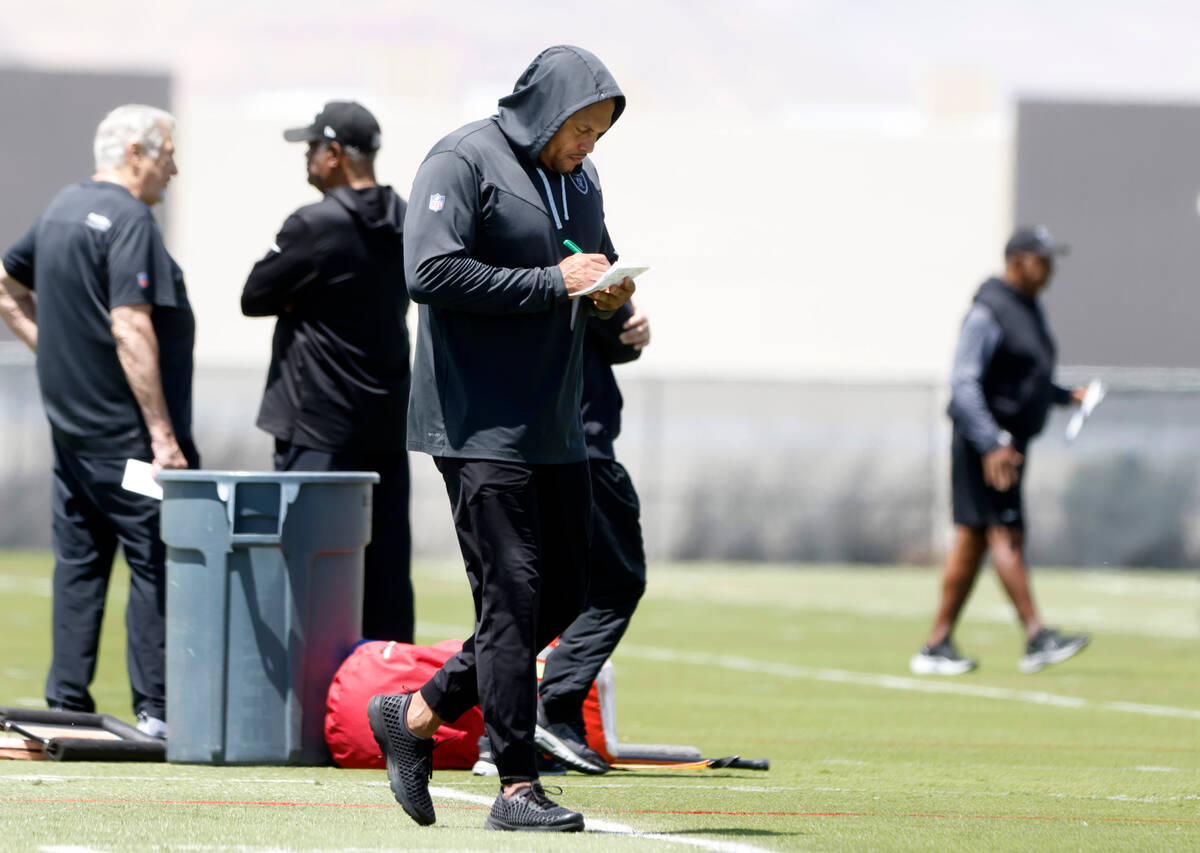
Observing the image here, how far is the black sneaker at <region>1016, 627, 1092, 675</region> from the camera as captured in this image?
481 inches

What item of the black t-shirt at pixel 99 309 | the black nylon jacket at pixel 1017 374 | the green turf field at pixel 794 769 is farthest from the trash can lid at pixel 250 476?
the black nylon jacket at pixel 1017 374

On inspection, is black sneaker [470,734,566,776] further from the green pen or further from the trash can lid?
the green pen

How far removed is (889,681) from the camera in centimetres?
1198

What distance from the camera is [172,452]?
26.6 feet

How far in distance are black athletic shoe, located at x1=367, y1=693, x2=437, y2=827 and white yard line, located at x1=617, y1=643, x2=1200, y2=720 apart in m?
5.38

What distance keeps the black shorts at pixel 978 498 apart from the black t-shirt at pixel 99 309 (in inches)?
214

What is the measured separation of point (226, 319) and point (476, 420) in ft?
120

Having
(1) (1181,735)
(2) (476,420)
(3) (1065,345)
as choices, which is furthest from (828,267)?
(2) (476,420)

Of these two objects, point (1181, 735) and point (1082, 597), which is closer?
point (1181, 735)

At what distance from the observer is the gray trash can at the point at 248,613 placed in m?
7.43

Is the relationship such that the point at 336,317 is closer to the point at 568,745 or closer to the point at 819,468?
the point at 568,745

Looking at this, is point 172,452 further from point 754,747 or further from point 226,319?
point 226,319

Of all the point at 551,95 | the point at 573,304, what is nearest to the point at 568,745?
the point at 573,304

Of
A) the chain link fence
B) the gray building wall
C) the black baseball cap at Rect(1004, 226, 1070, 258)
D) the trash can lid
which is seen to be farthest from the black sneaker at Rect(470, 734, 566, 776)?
the gray building wall
